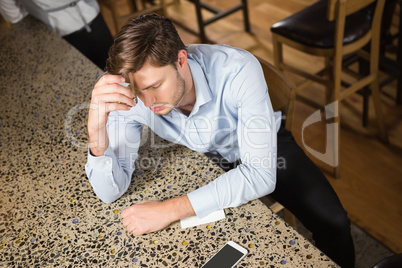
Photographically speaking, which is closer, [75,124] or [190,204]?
[190,204]

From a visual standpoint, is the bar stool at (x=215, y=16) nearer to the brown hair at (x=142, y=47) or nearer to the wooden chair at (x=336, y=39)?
the wooden chair at (x=336, y=39)

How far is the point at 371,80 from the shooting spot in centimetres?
228

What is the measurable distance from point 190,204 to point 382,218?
1.35 meters

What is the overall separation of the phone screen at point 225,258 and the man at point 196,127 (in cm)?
13

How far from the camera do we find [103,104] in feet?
3.96

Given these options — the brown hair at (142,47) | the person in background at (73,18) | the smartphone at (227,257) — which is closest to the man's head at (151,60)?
the brown hair at (142,47)

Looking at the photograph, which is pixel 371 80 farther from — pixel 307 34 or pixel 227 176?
pixel 227 176

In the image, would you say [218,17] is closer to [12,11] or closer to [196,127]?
[12,11]

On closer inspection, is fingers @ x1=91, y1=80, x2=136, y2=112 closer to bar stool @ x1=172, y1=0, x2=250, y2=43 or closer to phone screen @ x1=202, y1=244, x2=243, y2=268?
phone screen @ x1=202, y1=244, x2=243, y2=268

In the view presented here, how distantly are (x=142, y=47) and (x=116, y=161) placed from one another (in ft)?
1.09

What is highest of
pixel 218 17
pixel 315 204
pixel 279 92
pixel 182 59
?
pixel 182 59

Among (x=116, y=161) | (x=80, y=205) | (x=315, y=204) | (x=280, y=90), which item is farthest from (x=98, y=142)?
(x=315, y=204)

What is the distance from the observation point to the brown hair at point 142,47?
1.18m

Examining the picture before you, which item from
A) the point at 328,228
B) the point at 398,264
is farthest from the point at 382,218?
the point at 398,264
